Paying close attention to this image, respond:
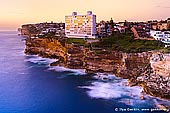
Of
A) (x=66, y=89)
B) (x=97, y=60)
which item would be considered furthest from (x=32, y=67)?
(x=66, y=89)

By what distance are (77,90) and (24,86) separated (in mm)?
5650

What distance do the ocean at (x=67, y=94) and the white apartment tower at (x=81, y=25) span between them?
45.3ft

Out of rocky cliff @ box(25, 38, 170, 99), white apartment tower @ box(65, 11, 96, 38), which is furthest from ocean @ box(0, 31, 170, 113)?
white apartment tower @ box(65, 11, 96, 38)

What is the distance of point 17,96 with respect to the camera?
25.8 metres

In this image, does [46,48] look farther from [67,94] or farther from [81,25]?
[67,94]

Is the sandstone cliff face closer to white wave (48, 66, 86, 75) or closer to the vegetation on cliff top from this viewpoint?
white wave (48, 66, 86, 75)

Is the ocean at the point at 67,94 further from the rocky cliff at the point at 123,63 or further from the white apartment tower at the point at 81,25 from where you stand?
the white apartment tower at the point at 81,25

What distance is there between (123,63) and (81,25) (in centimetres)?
1961

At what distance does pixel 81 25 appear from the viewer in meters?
50.4

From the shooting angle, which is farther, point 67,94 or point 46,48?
point 46,48

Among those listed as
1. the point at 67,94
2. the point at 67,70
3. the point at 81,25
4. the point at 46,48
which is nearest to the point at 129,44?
A: the point at 67,70

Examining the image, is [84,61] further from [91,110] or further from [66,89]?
[91,110]

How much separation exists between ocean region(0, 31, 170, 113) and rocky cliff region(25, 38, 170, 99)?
101 centimetres

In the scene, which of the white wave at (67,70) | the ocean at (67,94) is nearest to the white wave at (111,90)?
the ocean at (67,94)
